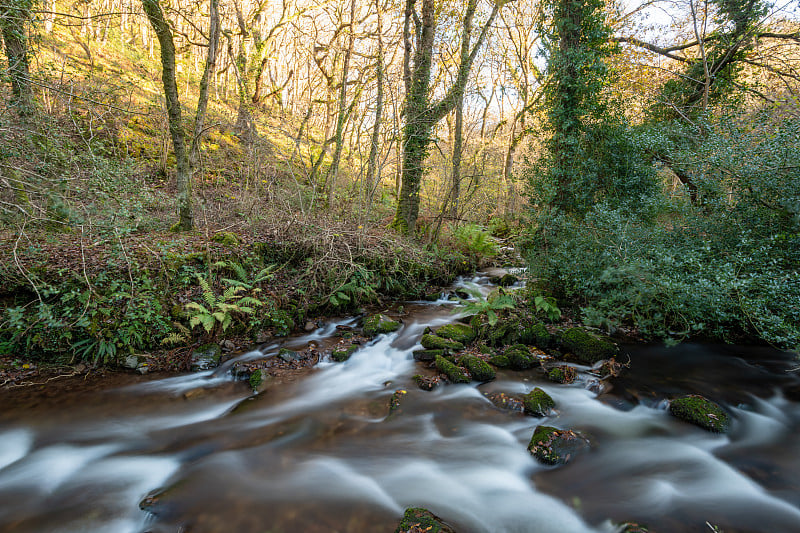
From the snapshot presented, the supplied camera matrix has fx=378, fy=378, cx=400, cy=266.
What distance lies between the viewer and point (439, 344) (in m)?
7.34

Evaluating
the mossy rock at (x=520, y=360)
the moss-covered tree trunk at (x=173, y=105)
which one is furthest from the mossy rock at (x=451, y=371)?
the moss-covered tree trunk at (x=173, y=105)

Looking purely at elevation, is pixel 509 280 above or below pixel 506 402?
above

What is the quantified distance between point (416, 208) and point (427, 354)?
6.33 meters

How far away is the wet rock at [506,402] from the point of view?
5496 millimetres

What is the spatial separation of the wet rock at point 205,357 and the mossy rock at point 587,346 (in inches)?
250

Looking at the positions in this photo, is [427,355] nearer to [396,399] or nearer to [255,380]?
[396,399]

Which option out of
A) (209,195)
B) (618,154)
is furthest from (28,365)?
(618,154)

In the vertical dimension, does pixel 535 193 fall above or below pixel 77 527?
above

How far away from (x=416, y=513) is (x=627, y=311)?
573 cm

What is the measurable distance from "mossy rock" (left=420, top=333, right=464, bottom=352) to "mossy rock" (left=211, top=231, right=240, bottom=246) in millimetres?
4676

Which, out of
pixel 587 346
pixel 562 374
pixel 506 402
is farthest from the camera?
pixel 587 346

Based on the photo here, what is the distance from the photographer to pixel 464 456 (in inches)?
187

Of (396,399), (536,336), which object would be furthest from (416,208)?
(396,399)

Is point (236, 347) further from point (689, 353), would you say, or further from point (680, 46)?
point (680, 46)
